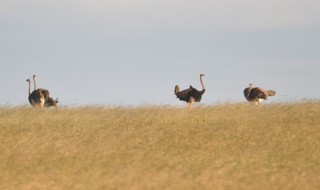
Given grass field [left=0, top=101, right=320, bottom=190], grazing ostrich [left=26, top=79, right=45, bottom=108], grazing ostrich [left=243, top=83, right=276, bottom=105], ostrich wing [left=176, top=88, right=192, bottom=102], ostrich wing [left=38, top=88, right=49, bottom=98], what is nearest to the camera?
grass field [left=0, top=101, right=320, bottom=190]

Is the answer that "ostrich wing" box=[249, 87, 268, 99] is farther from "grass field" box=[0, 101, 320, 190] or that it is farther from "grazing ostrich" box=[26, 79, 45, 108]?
"grazing ostrich" box=[26, 79, 45, 108]

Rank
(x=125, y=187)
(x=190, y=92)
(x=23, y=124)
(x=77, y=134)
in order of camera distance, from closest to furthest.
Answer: (x=125, y=187)
(x=77, y=134)
(x=23, y=124)
(x=190, y=92)

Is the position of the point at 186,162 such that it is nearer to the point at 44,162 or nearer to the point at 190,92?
the point at 44,162

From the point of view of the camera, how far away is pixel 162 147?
1917cm

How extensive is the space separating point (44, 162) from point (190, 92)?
14.4 metres

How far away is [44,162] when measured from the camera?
1766cm

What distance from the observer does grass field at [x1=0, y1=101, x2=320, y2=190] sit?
15461 millimetres

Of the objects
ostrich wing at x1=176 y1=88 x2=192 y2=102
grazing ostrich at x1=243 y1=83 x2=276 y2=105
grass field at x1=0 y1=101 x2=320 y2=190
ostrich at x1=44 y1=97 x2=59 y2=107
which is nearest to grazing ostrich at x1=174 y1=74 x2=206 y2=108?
ostrich wing at x1=176 y1=88 x2=192 y2=102

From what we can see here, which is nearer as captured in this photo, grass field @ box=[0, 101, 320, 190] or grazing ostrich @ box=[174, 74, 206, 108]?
grass field @ box=[0, 101, 320, 190]

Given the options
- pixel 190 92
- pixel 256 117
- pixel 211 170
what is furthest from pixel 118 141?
pixel 190 92

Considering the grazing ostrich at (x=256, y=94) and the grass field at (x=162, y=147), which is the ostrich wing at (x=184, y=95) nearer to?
the grazing ostrich at (x=256, y=94)

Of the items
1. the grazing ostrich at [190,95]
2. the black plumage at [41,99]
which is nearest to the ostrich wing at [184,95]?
the grazing ostrich at [190,95]

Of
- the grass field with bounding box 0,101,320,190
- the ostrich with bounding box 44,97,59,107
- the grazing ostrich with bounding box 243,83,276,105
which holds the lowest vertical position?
the grass field with bounding box 0,101,320,190

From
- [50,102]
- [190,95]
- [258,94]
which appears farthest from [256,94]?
[50,102]
